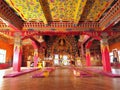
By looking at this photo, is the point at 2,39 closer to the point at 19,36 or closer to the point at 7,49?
the point at 7,49

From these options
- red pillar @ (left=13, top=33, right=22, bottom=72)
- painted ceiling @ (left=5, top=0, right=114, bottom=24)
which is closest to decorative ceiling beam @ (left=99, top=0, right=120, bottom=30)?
painted ceiling @ (left=5, top=0, right=114, bottom=24)

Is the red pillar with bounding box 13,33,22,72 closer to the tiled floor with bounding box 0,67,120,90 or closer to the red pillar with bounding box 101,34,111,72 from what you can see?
the tiled floor with bounding box 0,67,120,90

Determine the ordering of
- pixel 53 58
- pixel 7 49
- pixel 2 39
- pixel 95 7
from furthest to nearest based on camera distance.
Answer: pixel 53 58 < pixel 7 49 < pixel 2 39 < pixel 95 7

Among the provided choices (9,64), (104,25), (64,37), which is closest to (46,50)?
(64,37)

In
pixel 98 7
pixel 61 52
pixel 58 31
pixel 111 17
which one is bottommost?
pixel 61 52

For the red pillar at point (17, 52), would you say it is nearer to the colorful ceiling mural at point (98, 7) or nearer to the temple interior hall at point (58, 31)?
the temple interior hall at point (58, 31)

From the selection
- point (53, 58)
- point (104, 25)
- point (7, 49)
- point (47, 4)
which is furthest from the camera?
point (53, 58)

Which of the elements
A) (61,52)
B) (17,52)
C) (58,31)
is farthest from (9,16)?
(61,52)

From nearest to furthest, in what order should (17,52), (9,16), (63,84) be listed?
(63,84)
(9,16)
(17,52)

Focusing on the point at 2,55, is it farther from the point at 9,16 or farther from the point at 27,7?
the point at 27,7

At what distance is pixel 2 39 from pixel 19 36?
5.93m

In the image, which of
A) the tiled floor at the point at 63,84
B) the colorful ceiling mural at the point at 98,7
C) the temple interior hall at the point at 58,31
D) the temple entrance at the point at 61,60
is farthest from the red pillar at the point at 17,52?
the temple entrance at the point at 61,60

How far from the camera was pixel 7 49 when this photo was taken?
42.4ft

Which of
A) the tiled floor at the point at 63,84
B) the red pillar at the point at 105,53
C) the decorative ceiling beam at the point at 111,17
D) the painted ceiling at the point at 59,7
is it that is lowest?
the tiled floor at the point at 63,84
